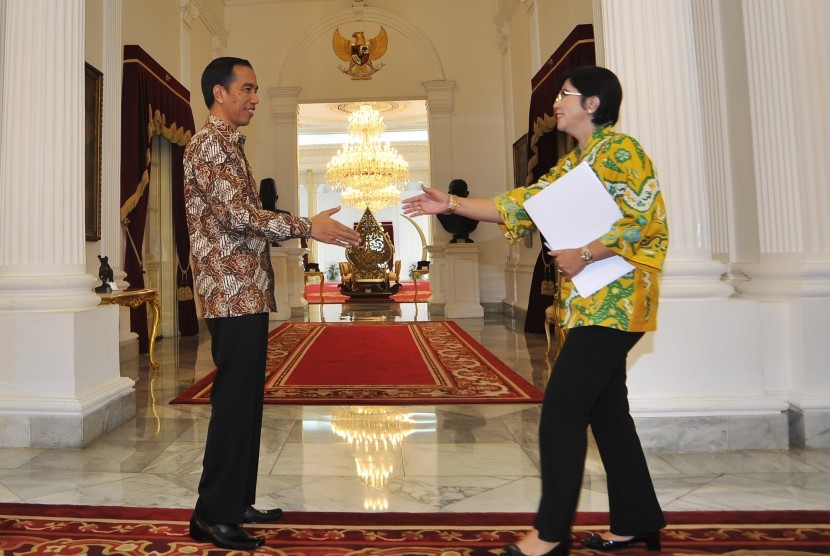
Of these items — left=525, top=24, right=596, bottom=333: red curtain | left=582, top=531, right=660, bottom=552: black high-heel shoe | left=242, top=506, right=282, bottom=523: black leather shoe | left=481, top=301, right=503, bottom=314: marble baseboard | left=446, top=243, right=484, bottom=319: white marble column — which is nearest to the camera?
left=582, top=531, right=660, bottom=552: black high-heel shoe

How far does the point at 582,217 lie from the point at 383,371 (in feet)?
11.2

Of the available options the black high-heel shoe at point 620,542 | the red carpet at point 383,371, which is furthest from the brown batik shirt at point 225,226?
the red carpet at point 383,371

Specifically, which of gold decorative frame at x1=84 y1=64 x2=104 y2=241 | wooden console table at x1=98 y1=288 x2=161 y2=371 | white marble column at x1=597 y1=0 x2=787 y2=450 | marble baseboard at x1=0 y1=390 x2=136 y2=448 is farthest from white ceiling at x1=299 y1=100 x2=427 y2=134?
marble baseboard at x1=0 y1=390 x2=136 y2=448

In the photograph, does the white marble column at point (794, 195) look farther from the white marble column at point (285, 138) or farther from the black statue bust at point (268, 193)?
the white marble column at point (285, 138)

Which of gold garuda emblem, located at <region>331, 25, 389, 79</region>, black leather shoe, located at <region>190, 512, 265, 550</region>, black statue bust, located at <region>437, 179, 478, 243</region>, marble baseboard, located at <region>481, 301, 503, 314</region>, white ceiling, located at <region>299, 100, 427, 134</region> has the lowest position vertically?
black leather shoe, located at <region>190, 512, 265, 550</region>

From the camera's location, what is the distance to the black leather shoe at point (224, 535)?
5.84 ft

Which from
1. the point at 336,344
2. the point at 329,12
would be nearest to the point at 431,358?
the point at 336,344

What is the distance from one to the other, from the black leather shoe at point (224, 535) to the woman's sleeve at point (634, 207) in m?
1.36

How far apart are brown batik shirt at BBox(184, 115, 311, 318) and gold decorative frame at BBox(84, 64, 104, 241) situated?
3771mm

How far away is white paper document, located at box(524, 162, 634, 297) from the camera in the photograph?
1.54m

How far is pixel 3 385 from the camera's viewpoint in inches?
115

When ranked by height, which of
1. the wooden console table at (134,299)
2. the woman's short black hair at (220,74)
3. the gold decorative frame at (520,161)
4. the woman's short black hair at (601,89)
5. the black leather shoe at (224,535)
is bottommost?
the black leather shoe at (224,535)

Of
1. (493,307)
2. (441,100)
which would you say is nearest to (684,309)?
(493,307)

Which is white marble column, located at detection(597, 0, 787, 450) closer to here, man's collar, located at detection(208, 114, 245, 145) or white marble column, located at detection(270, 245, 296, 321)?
man's collar, located at detection(208, 114, 245, 145)
